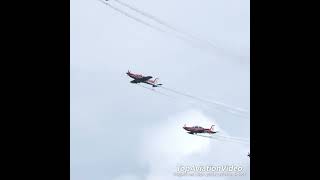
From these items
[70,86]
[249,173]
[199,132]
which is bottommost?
[249,173]

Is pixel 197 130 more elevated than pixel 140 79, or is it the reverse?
pixel 140 79

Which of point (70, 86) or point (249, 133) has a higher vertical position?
point (70, 86)

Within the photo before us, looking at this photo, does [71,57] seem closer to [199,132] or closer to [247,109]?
[199,132]

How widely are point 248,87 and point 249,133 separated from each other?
77 cm

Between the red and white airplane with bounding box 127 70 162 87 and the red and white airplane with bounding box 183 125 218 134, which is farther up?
the red and white airplane with bounding box 127 70 162 87

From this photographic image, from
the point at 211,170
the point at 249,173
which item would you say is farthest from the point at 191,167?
the point at 249,173

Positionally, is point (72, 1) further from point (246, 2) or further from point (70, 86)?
point (246, 2)

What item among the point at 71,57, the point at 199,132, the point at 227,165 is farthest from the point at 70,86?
the point at 227,165

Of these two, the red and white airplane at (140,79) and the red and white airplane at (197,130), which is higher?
the red and white airplane at (140,79)

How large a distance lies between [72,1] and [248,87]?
10.8 ft

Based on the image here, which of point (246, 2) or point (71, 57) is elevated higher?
point (246, 2)

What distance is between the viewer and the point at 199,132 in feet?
30.6

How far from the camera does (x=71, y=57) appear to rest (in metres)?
9.23
